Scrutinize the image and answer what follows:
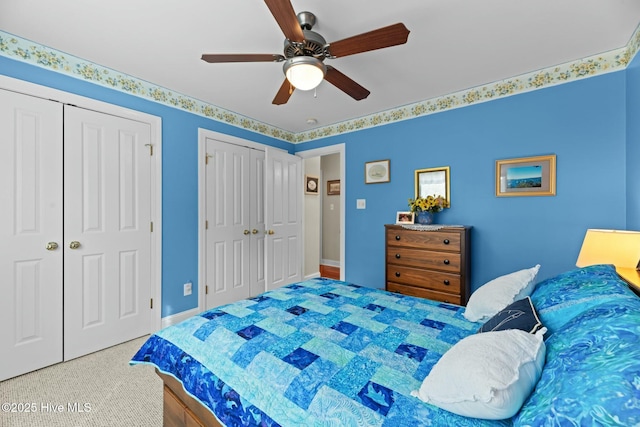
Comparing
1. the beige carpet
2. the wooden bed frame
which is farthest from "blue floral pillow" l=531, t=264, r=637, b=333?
the beige carpet

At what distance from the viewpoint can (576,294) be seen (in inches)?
42.2

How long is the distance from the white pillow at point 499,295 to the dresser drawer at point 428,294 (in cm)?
112

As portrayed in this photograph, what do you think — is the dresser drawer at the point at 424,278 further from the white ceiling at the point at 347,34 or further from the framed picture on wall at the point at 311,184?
the framed picture on wall at the point at 311,184

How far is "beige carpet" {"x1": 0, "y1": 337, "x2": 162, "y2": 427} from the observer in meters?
1.62

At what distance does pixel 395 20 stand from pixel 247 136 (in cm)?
238

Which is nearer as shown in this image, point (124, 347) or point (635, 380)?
point (635, 380)

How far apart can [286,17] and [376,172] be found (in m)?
2.38

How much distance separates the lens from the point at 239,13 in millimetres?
1711

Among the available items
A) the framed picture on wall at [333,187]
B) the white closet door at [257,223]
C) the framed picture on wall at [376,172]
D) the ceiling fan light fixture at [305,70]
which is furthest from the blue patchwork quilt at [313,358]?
the framed picture on wall at [333,187]

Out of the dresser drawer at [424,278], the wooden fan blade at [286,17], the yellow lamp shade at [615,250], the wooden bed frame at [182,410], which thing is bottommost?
the wooden bed frame at [182,410]

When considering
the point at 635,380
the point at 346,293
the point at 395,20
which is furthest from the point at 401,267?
the point at 635,380

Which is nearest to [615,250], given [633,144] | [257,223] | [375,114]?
[633,144]

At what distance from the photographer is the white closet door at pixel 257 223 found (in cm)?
372

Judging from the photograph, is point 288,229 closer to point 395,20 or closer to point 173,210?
point 173,210
